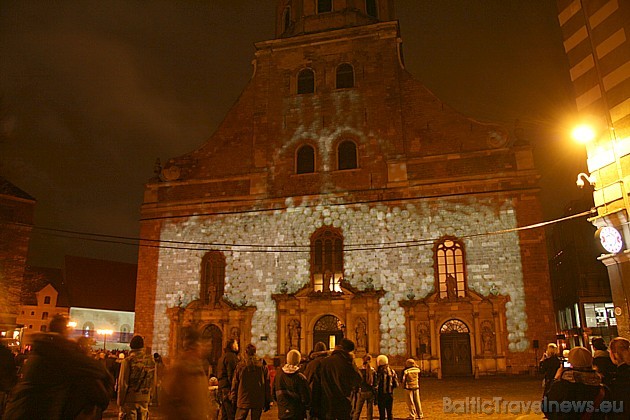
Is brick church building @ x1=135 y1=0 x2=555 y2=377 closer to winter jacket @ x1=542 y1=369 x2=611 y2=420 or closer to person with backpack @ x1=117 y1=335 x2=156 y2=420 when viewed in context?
person with backpack @ x1=117 y1=335 x2=156 y2=420

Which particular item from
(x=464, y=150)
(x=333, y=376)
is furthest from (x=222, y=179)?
(x=333, y=376)

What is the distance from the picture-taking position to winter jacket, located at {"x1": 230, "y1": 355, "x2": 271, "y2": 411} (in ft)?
26.4

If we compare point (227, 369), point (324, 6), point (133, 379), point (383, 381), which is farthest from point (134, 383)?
point (324, 6)

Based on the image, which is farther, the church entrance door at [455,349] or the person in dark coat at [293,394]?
the church entrance door at [455,349]

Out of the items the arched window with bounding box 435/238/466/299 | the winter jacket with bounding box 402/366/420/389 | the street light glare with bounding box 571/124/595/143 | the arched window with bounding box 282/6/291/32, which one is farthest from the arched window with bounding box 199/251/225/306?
the street light glare with bounding box 571/124/595/143

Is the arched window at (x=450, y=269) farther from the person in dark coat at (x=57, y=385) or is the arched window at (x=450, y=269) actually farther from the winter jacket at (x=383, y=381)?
the person in dark coat at (x=57, y=385)

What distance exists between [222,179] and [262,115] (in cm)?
361

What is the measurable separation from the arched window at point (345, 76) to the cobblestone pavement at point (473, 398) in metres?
13.5

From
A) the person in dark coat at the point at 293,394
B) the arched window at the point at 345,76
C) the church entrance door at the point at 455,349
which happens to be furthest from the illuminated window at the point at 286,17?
the person in dark coat at the point at 293,394

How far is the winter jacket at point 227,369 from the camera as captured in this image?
29.8 ft

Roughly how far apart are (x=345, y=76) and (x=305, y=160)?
176 inches

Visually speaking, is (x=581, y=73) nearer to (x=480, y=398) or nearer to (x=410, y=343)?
(x=480, y=398)

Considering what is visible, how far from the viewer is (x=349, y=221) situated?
2278 cm

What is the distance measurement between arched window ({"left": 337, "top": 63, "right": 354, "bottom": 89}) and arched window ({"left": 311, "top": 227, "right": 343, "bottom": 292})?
6954 mm
